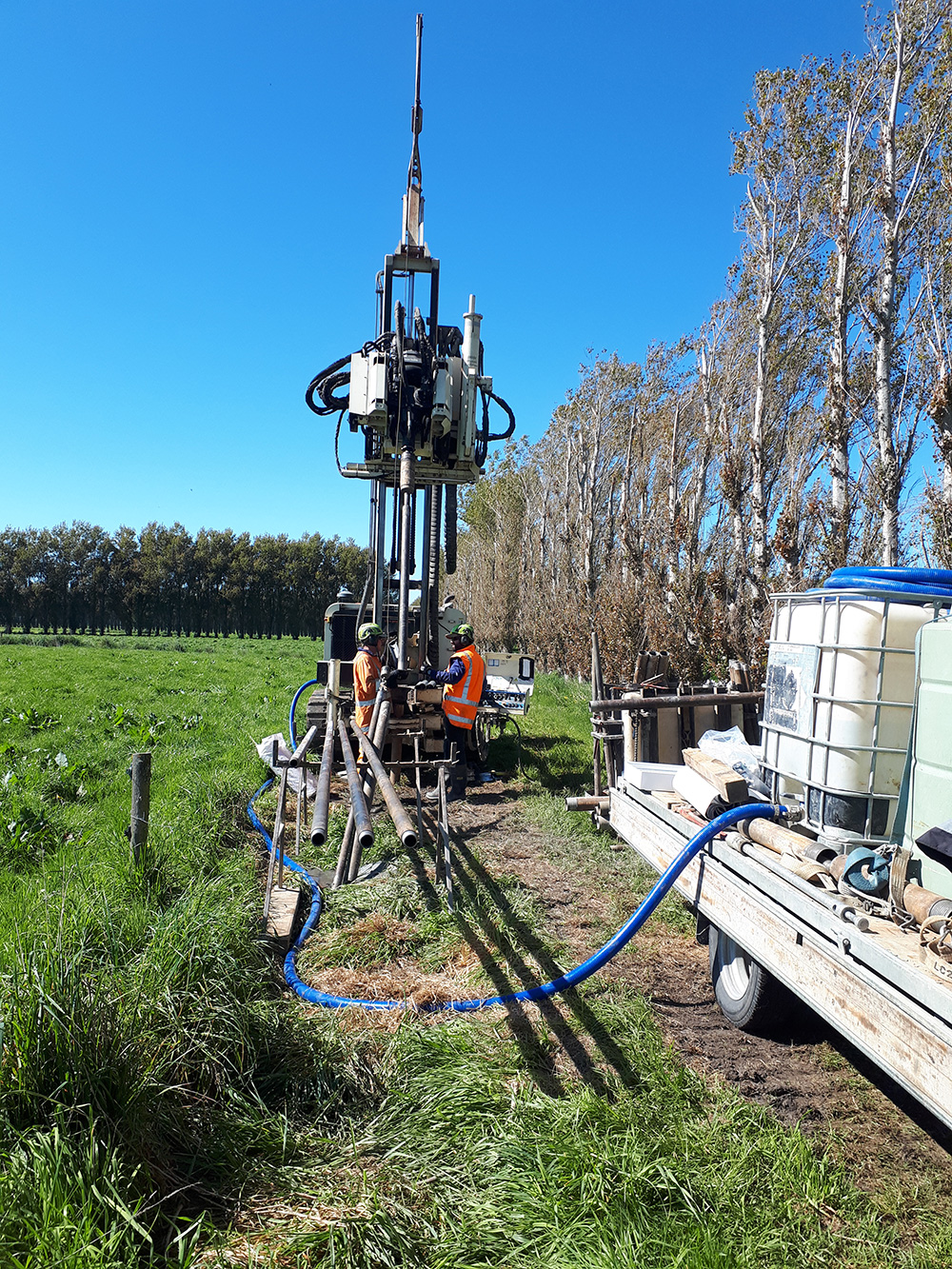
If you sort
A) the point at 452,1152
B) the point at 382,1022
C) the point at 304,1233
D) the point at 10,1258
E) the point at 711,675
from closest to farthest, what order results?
the point at 10,1258, the point at 304,1233, the point at 452,1152, the point at 382,1022, the point at 711,675

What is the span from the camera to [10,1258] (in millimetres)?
2025

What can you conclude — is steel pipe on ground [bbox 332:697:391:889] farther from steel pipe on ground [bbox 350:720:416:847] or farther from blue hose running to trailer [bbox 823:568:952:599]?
blue hose running to trailer [bbox 823:568:952:599]

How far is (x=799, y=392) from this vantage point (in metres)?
16.7

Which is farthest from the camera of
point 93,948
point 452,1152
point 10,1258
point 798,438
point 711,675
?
point 798,438

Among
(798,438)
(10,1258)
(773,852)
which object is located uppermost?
(798,438)

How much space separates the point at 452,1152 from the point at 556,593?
26.5 m

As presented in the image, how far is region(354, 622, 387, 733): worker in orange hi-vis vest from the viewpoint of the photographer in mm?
7902

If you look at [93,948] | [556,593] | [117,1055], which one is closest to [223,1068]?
[117,1055]

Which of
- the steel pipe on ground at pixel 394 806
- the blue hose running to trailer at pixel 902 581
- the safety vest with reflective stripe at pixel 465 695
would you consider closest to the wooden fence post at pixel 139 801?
the steel pipe on ground at pixel 394 806

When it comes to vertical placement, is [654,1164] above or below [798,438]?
below

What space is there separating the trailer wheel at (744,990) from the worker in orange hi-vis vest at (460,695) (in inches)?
175

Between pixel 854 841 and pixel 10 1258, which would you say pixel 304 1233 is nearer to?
pixel 10 1258

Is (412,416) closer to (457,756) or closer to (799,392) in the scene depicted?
(457,756)

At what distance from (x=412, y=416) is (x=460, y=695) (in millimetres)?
3028
